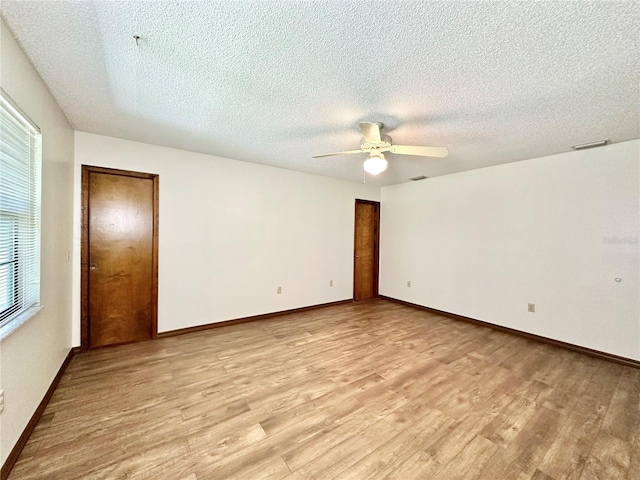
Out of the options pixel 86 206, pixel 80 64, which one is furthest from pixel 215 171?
pixel 80 64

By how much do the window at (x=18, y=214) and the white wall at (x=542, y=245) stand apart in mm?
4890

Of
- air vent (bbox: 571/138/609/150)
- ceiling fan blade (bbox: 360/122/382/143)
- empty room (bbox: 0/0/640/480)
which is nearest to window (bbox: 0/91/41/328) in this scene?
empty room (bbox: 0/0/640/480)

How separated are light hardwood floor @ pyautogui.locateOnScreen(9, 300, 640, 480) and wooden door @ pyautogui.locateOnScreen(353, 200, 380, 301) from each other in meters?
2.20

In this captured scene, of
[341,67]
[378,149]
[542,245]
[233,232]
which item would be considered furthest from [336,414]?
[542,245]

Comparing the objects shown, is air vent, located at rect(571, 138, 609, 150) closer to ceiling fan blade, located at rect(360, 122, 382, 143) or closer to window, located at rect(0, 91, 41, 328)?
ceiling fan blade, located at rect(360, 122, 382, 143)

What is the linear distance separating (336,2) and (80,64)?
170 centimetres

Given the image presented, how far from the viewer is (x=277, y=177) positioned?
4133 mm

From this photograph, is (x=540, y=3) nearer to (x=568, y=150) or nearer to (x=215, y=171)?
(x=568, y=150)

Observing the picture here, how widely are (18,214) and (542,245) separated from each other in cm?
510

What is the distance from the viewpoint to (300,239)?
443 centimetres

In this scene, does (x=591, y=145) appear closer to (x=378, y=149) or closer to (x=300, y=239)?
(x=378, y=149)

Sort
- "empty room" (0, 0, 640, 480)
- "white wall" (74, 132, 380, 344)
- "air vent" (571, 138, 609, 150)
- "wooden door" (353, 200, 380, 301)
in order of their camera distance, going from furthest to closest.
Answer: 1. "wooden door" (353, 200, 380, 301)
2. "white wall" (74, 132, 380, 344)
3. "air vent" (571, 138, 609, 150)
4. "empty room" (0, 0, 640, 480)

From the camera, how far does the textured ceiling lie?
4.12ft

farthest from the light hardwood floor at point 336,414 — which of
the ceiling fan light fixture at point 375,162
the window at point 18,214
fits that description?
the ceiling fan light fixture at point 375,162
